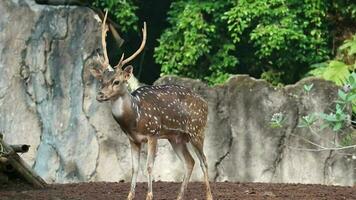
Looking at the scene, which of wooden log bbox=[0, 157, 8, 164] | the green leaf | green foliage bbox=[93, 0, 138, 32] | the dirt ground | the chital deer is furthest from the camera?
green foliage bbox=[93, 0, 138, 32]

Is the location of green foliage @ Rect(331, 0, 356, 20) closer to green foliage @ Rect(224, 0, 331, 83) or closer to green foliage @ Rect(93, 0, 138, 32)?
green foliage @ Rect(224, 0, 331, 83)

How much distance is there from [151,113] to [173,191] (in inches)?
46.9

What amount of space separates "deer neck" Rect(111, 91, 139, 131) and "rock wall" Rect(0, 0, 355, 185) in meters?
3.15

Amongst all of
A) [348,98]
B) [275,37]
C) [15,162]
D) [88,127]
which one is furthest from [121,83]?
[275,37]

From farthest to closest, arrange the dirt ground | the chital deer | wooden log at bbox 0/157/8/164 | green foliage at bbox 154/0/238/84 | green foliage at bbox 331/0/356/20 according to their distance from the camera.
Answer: green foliage at bbox 331/0/356/20, green foliage at bbox 154/0/238/84, wooden log at bbox 0/157/8/164, the dirt ground, the chital deer

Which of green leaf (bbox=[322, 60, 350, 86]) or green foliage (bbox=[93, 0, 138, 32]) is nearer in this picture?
green leaf (bbox=[322, 60, 350, 86])

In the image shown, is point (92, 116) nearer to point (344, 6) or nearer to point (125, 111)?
point (125, 111)

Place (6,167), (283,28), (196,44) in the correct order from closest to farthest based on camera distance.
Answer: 1. (6,167)
2. (283,28)
3. (196,44)

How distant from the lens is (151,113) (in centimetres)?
745

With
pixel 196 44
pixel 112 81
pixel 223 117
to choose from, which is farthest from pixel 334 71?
pixel 112 81

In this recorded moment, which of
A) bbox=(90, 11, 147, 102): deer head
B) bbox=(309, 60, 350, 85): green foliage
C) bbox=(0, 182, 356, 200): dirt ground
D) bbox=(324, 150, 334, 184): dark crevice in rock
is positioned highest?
bbox=(90, 11, 147, 102): deer head

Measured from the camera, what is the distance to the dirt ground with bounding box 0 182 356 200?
7.77 meters

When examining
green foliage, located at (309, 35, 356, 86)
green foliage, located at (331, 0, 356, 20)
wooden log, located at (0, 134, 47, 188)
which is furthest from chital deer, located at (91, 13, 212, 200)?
green foliage, located at (331, 0, 356, 20)

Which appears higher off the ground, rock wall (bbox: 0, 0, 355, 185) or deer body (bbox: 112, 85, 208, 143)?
deer body (bbox: 112, 85, 208, 143)
